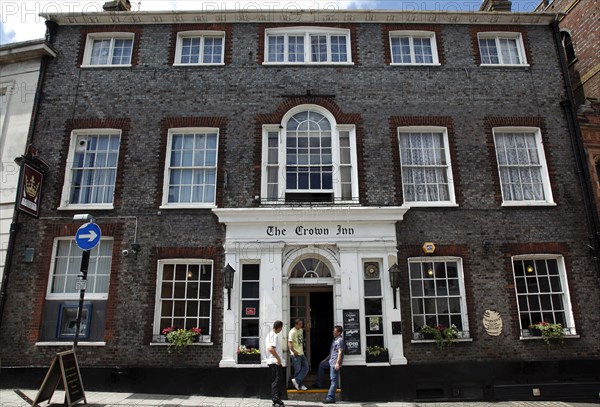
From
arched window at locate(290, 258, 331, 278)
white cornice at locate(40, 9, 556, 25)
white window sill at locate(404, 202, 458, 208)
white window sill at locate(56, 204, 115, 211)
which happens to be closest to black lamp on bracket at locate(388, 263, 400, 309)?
arched window at locate(290, 258, 331, 278)

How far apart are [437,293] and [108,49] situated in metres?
12.2

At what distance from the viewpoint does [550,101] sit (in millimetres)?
12703

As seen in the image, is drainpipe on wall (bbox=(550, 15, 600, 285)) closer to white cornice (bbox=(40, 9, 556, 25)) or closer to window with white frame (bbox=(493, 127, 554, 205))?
window with white frame (bbox=(493, 127, 554, 205))

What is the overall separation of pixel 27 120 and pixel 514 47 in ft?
49.7

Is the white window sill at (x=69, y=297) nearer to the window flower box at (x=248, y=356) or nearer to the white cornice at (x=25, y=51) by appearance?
the window flower box at (x=248, y=356)

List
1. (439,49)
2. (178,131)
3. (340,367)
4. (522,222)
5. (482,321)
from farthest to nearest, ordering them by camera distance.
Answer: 1. (439,49)
2. (178,131)
3. (522,222)
4. (482,321)
5. (340,367)

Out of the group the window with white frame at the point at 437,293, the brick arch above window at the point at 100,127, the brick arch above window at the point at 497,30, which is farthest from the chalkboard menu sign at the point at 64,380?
the brick arch above window at the point at 497,30

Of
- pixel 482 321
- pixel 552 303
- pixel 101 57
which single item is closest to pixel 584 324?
pixel 552 303

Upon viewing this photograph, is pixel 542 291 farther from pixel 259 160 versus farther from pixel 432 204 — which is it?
pixel 259 160

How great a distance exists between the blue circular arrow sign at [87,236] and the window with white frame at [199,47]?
6163 mm

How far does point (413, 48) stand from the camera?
13.3 meters

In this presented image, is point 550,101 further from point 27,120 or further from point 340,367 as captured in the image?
point 27,120

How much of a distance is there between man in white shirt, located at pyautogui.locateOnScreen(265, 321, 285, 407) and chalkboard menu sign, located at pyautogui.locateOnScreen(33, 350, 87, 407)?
3919 millimetres

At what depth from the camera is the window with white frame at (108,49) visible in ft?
42.7
